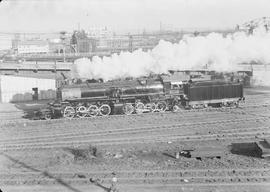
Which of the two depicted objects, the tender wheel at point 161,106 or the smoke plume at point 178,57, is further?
the smoke plume at point 178,57

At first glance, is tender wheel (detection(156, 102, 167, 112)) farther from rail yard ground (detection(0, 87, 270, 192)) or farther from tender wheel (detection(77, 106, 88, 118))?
tender wheel (detection(77, 106, 88, 118))

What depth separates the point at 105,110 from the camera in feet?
91.6

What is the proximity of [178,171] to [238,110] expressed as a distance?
14.5 meters

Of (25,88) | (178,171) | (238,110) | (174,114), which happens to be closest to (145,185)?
(178,171)

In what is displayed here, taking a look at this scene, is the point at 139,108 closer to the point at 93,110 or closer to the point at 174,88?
the point at 174,88

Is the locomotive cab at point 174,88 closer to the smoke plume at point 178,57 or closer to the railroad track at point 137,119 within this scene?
the railroad track at point 137,119

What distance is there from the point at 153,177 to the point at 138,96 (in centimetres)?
1390

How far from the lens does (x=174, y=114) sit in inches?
1074

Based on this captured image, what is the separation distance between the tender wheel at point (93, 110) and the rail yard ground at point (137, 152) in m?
1.03

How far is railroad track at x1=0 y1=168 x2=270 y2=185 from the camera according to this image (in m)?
13.6

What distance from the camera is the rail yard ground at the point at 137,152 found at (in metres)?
13.7

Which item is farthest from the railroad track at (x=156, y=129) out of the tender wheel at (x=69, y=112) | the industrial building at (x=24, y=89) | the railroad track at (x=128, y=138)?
the industrial building at (x=24, y=89)

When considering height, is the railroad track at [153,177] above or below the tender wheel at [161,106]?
below

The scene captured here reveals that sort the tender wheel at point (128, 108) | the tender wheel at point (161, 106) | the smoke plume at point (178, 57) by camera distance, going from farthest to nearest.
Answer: the smoke plume at point (178, 57) < the tender wheel at point (161, 106) < the tender wheel at point (128, 108)
